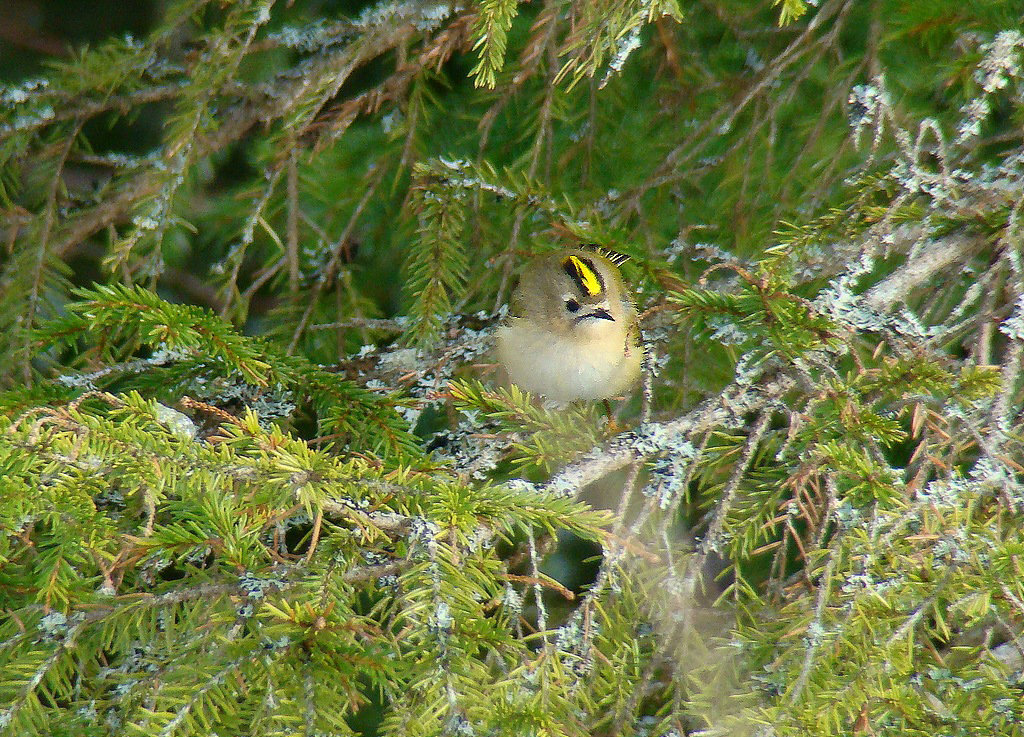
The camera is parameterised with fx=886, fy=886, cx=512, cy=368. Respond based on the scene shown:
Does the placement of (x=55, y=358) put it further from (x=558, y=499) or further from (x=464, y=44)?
(x=558, y=499)

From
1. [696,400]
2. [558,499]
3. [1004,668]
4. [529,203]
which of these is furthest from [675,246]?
[1004,668]

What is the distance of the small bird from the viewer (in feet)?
8.20

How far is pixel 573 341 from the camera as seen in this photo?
255 centimetres

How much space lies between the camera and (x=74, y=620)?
131 centimetres

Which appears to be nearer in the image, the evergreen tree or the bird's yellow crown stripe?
the evergreen tree

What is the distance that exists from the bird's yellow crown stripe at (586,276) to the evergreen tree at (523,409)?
132 mm

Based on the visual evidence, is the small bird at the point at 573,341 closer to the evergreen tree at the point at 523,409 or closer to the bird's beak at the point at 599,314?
the bird's beak at the point at 599,314

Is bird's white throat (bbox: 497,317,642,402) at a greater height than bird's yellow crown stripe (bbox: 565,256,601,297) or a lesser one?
lesser

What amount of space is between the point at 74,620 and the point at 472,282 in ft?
4.96

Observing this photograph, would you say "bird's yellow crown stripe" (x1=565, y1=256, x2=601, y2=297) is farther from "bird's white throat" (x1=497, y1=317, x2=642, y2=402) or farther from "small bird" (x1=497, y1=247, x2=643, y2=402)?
"bird's white throat" (x1=497, y1=317, x2=642, y2=402)

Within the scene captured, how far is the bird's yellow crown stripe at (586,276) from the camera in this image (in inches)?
103

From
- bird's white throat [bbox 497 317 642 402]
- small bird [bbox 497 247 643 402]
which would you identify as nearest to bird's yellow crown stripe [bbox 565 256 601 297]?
small bird [bbox 497 247 643 402]

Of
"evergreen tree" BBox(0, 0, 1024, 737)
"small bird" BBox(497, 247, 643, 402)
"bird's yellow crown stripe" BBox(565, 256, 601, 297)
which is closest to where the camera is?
"evergreen tree" BBox(0, 0, 1024, 737)

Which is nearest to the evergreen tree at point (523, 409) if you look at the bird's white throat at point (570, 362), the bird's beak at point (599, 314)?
the bird's white throat at point (570, 362)
